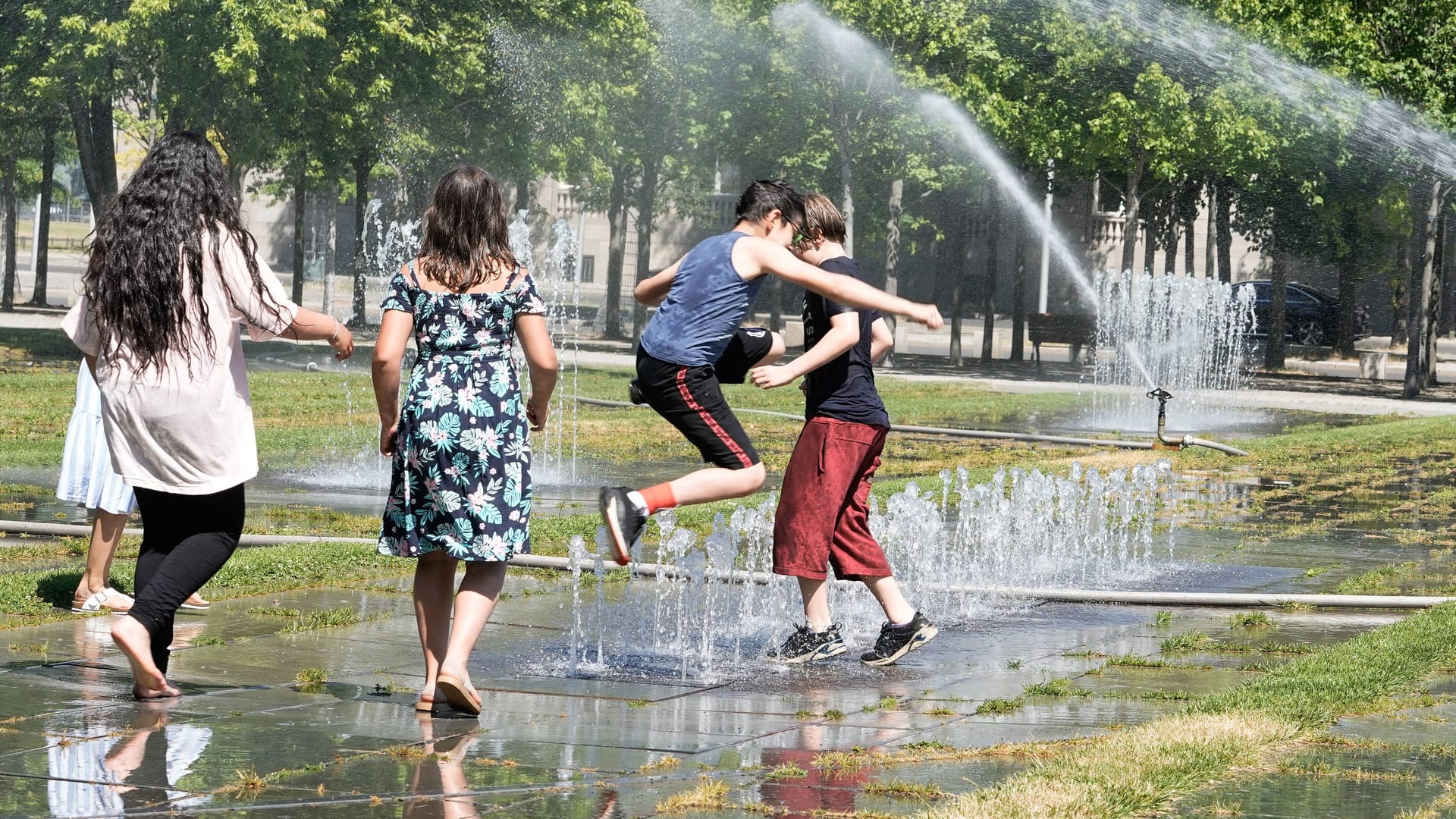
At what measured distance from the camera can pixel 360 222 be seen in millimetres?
38781

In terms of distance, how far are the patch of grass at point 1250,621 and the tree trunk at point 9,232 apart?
40.7 m

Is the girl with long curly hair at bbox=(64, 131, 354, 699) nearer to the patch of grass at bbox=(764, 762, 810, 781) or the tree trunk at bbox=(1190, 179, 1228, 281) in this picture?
the patch of grass at bbox=(764, 762, 810, 781)

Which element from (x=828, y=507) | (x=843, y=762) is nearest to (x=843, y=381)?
(x=828, y=507)

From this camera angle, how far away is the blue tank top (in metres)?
6.30

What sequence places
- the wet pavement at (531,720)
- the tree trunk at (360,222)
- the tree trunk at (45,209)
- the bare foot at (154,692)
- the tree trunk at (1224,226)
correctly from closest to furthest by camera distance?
1. the wet pavement at (531,720)
2. the bare foot at (154,692)
3. the tree trunk at (360,222)
4. the tree trunk at (1224,226)
5. the tree trunk at (45,209)

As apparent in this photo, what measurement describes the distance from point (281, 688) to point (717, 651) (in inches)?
71.7

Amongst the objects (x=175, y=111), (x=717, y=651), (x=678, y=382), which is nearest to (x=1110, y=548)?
(x=717, y=651)

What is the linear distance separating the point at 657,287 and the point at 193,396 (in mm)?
1831

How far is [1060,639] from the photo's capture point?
299 inches

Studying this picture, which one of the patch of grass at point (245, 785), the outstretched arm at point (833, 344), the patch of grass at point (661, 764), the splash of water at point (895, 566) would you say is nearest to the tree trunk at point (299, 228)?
the splash of water at point (895, 566)

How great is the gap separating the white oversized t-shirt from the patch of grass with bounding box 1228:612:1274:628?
178 inches

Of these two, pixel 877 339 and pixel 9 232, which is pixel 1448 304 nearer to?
pixel 9 232

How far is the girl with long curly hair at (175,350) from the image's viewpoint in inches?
218

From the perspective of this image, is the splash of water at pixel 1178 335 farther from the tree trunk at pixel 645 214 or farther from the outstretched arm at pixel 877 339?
the outstretched arm at pixel 877 339
